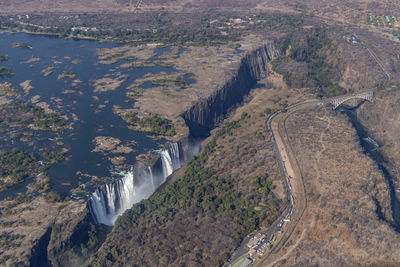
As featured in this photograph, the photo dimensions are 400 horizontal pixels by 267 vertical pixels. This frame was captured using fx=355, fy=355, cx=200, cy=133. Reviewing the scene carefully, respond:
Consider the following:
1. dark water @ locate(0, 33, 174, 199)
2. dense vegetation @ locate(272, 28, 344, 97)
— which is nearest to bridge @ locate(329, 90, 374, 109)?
dense vegetation @ locate(272, 28, 344, 97)

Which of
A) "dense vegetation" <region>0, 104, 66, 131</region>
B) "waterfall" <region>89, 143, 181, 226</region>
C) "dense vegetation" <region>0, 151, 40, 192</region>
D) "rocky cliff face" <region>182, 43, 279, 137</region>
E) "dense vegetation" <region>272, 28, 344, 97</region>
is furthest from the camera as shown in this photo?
"dense vegetation" <region>272, 28, 344, 97</region>

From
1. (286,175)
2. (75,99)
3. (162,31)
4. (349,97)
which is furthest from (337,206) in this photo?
(162,31)

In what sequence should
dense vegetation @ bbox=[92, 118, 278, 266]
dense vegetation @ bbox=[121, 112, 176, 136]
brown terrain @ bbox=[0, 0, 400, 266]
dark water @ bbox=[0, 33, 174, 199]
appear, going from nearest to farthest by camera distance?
dense vegetation @ bbox=[92, 118, 278, 266]
brown terrain @ bbox=[0, 0, 400, 266]
dark water @ bbox=[0, 33, 174, 199]
dense vegetation @ bbox=[121, 112, 176, 136]

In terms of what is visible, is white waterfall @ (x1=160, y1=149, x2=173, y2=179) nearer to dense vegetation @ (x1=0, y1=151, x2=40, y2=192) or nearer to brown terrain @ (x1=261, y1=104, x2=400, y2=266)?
dense vegetation @ (x1=0, y1=151, x2=40, y2=192)

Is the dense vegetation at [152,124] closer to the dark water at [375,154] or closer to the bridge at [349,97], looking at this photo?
the dark water at [375,154]

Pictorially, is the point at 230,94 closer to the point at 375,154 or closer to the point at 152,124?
the point at 152,124

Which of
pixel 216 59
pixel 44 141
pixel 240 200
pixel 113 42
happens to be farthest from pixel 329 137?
pixel 113 42
